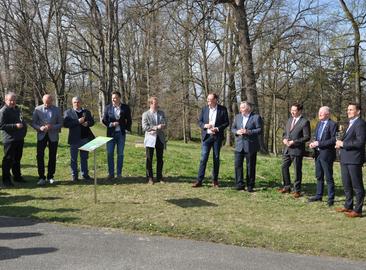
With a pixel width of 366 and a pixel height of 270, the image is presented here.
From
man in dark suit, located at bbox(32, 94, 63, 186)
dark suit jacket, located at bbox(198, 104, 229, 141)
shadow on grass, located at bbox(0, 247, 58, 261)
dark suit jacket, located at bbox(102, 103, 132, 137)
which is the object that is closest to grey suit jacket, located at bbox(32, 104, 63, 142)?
man in dark suit, located at bbox(32, 94, 63, 186)

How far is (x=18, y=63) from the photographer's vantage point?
37.2 metres

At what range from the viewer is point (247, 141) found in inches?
392

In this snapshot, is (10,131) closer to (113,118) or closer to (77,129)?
(77,129)

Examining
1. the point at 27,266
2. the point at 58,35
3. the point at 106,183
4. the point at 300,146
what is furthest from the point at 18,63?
the point at 27,266

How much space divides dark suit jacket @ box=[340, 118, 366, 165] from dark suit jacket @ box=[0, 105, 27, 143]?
659 cm

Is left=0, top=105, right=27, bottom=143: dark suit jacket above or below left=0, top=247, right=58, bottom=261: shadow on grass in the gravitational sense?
above

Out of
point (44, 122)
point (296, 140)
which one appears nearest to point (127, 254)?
point (296, 140)

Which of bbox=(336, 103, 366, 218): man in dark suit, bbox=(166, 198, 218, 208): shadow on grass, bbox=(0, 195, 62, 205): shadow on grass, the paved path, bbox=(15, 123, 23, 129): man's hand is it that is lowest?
the paved path

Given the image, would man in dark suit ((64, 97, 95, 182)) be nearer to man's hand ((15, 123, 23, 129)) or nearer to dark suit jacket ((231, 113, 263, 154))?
man's hand ((15, 123, 23, 129))

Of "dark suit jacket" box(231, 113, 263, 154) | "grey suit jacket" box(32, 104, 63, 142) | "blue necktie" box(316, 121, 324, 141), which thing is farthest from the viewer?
"grey suit jacket" box(32, 104, 63, 142)

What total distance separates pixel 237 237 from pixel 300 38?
746 inches

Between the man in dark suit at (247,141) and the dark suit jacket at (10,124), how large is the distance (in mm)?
4607

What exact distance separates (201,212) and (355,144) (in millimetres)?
2792

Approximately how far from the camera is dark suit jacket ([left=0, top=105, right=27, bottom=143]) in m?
10.1
